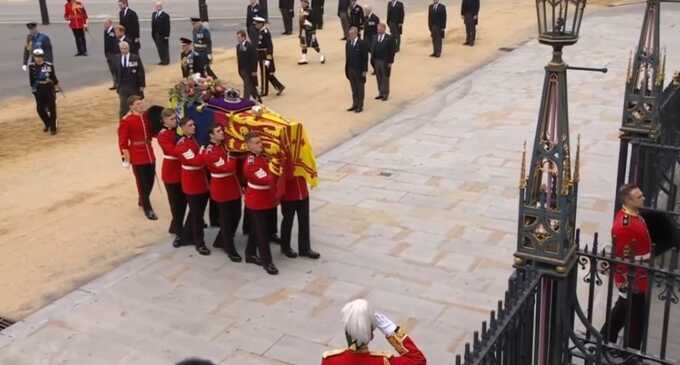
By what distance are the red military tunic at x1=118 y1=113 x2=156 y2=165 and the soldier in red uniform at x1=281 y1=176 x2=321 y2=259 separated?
254cm

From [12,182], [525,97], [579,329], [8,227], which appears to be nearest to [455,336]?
[579,329]

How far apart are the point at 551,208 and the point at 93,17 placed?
29474mm

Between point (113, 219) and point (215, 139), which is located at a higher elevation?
point (215, 139)

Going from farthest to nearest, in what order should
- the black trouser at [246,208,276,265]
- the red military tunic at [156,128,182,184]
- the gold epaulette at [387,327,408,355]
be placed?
the red military tunic at [156,128,182,184] < the black trouser at [246,208,276,265] < the gold epaulette at [387,327,408,355]

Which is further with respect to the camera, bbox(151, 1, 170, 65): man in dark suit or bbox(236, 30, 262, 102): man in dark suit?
bbox(151, 1, 170, 65): man in dark suit

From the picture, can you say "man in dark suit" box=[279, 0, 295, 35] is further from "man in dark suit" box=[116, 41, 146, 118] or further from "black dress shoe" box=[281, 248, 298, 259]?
"black dress shoe" box=[281, 248, 298, 259]

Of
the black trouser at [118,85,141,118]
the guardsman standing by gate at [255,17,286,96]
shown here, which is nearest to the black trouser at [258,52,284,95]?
the guardsman standing by gate at [255,17,286,96]

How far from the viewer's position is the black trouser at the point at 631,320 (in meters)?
6.73

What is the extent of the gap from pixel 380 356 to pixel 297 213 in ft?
15.5

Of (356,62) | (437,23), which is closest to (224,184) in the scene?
(356,62)

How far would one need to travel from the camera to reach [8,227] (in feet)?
35.5

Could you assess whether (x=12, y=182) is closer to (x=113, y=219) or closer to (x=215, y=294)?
(x=113, y=219)

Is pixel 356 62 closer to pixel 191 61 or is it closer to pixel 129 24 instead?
pixel 191 61

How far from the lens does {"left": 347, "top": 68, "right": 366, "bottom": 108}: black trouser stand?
642 inches
